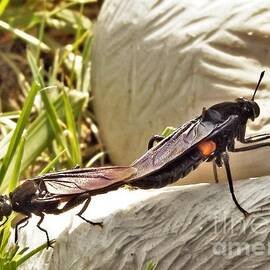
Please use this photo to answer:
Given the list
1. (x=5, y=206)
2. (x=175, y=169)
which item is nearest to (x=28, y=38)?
(x=5, y=206)

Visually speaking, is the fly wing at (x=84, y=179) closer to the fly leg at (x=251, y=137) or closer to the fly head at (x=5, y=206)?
the fly head at (x=5, y=206)

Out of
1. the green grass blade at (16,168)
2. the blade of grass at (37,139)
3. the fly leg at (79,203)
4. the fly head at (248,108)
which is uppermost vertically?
the fly head at (248,108)

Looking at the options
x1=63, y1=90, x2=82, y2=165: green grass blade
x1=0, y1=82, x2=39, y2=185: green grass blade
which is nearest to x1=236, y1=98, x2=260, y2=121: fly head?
x1=0, y1=82, x2=39, y2=185: green grass blade

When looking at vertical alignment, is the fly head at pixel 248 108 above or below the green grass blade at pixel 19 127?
above

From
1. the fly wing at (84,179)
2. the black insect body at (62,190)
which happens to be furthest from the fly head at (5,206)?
the fly wing at (84,179)

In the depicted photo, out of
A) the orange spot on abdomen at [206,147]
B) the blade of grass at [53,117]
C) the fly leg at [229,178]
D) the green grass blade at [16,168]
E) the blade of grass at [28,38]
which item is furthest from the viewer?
the blade of grass at [28,38]

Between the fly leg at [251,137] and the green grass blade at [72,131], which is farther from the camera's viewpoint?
the green grass blade at [72,131]

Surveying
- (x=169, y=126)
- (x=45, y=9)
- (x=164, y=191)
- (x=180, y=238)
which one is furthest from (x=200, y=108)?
(x=45, y=9)
